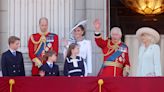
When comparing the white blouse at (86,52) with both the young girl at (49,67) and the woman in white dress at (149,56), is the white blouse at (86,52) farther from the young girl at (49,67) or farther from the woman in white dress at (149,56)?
the woman in white dress at (149,56)

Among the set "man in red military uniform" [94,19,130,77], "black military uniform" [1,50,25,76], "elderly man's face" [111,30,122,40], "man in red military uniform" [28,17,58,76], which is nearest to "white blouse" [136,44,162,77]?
"man in red military uniform" [94,19,130,77]

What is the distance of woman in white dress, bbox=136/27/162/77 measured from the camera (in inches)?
432

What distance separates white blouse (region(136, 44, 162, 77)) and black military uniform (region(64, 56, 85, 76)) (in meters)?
1.02

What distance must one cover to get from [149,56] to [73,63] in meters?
1.27

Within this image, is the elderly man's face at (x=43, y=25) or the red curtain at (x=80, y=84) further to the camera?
the elderly man's face at (x=43, y=25)

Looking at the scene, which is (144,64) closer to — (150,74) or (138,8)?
(150,74)

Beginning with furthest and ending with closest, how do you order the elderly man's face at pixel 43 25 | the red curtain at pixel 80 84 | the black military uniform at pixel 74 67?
the elderly man's face at pixel 43 25, the black military uniform at pixel 74 67, the red curtain at pixel 80 84

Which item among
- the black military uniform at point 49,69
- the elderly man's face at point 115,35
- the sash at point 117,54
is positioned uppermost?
the elderly man's face at point 115,35

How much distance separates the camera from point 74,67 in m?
11.1

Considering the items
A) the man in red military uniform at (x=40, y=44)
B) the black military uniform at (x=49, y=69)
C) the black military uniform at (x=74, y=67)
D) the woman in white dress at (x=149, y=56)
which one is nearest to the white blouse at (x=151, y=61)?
the woman in white dress at (x=149, y=56)

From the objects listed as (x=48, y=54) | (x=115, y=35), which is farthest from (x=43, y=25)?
(x=115, y=35)

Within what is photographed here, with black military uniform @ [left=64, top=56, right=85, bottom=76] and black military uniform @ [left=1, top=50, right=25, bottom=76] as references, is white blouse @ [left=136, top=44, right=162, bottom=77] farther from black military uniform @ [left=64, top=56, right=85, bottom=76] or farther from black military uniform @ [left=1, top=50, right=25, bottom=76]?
black military uniform @ [left=1, top=50, right=25, bottom=76]

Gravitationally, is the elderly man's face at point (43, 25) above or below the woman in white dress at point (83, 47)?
above

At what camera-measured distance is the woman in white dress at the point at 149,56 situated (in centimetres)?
1097
